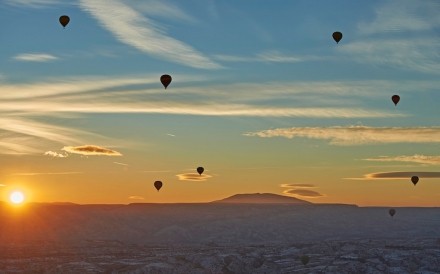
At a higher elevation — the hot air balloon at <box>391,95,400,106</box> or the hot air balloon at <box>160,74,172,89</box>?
the hot air balloon at <box>160,74,172,89</box>

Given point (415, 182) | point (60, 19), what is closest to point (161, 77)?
point (60, 19)

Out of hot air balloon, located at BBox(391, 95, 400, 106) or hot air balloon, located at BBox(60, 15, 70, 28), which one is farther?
hot air balloon, located at BBox(391, 95, 400, 106)

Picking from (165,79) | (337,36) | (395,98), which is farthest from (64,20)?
(395,98)

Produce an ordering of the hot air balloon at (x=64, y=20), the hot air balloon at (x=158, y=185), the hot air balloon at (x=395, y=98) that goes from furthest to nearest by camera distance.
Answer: the hot air balloon at (x=158, y=185) < the hot air balloon at (x=395, y=98) < the hot air balloon at (x=64, y=20)

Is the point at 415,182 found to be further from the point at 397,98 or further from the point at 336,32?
the point at 336,32

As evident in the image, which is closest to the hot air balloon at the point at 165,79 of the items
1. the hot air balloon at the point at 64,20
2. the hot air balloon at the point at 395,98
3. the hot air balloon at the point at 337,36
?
the hot air balloon at the point at 64,20

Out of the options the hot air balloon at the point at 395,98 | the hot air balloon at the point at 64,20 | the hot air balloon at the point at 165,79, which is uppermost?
the hot air balloon at the point at 64,20

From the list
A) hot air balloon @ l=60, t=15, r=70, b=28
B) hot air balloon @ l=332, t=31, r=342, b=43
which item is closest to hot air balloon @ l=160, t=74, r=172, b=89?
hot air balloon @ l=60, t=15, r=70, b=28

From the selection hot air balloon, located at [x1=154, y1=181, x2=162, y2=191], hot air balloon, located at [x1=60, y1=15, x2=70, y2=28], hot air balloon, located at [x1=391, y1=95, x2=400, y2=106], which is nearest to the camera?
hot air balloon, located at [x1=60, y1=15, x2=70, y2=28]

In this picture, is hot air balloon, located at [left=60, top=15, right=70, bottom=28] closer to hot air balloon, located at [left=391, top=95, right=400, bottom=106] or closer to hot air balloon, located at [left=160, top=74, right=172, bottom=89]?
hot air balloon, located at [left=160, top=74, right=172, bottom=89]

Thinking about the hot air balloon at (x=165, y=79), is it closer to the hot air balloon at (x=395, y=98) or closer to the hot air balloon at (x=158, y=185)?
the hot air balloon at (x=158, y=185)

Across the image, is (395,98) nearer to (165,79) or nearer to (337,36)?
(337,36)
